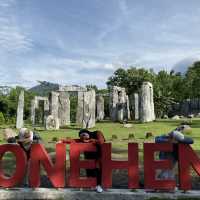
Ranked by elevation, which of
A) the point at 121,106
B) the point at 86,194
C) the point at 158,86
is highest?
the point at 158,86

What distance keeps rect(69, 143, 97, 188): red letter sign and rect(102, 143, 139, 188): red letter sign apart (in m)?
0.28

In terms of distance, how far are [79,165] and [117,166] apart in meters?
0.96

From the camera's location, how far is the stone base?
9531 millimetres

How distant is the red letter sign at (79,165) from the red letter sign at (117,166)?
0.91ft

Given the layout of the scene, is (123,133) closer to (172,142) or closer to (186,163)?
(172,142)

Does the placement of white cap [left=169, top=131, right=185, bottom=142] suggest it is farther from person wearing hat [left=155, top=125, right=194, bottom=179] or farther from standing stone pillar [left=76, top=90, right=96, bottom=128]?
standing stone pillar [left=76, top=90, right=96, bottom=128]

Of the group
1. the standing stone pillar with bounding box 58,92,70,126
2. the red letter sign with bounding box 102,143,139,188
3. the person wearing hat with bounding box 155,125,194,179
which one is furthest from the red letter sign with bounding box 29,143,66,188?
the standing stone pillar with bounding box 58,92,70,126

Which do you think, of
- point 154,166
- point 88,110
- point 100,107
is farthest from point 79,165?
point 100,107

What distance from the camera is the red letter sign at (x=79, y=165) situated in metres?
9.98

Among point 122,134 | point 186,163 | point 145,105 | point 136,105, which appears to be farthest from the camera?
point 136,105

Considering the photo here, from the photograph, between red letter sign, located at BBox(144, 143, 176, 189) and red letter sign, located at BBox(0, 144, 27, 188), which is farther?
red letter sign, located at BBox(0, 144, 27, 188)

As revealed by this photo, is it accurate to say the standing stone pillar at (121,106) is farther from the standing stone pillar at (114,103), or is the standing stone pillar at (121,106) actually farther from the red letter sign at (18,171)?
the red letter sign at (18,171)

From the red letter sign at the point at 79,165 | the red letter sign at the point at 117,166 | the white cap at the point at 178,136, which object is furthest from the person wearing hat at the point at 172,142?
the red letter sign at the point at 79,165

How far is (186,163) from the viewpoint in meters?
9.95
